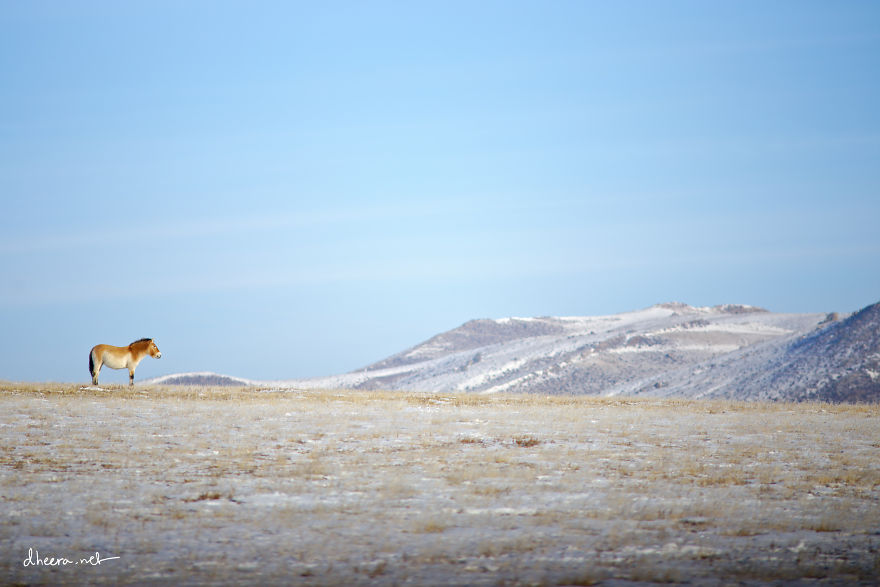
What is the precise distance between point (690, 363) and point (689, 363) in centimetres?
33

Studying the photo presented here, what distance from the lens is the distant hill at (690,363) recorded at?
82.0 metres

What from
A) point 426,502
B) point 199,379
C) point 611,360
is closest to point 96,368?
point 426,502

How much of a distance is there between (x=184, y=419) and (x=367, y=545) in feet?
51.9

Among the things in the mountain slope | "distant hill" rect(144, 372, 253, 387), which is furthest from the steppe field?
"distant hill" rect(144, 372, 253, 387)

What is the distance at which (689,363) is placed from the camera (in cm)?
11188

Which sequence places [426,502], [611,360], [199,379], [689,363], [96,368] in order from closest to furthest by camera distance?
[426,502] → [96,368] → [689,363] → [611,360] → [199,379]

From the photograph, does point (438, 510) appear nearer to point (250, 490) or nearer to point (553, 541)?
point (553, 541)

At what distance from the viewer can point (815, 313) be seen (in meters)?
142

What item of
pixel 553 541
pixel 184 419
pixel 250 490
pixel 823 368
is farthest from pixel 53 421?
pixel 823 368

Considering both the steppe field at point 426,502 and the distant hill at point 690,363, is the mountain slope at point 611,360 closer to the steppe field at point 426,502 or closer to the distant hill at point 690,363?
the distant hill at point 690,363

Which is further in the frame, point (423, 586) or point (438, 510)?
point (438, 510)

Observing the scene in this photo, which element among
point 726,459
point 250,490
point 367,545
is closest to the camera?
point 367,545

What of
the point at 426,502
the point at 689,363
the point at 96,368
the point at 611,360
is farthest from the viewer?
the point at 611,360

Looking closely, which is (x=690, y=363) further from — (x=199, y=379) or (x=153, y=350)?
(x=153, y=350)
